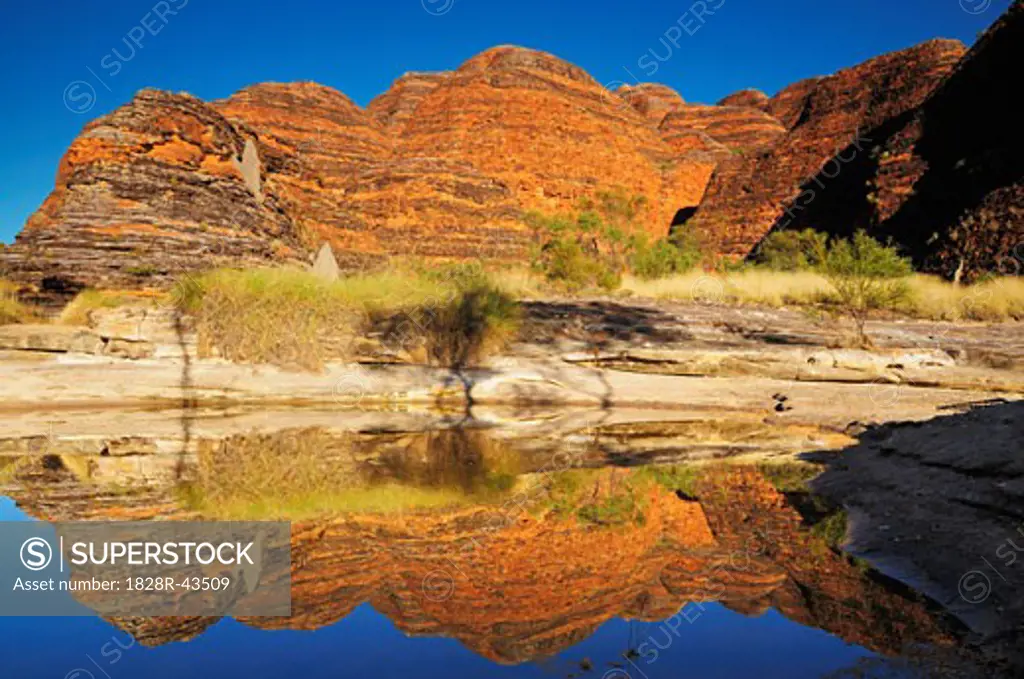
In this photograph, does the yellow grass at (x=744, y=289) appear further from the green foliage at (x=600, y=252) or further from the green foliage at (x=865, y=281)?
the green foliage at (x=600, y=252)

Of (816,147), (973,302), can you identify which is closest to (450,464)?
(973,302)

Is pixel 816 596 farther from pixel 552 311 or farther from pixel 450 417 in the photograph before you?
pixel 552 311

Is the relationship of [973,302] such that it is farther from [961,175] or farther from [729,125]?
[729,125]

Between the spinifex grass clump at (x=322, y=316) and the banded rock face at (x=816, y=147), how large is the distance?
25.8m

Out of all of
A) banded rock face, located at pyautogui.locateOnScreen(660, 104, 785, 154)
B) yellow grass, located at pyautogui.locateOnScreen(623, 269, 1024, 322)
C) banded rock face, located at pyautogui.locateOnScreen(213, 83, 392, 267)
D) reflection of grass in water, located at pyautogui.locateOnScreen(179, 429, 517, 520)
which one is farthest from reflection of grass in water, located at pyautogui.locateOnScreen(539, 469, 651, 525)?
banded rock face, located at pyautogui.locateOnScreen(660, 104, 785, 154)

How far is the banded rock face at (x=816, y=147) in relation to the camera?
98.2ft

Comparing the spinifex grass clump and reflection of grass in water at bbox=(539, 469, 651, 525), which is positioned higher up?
the spinifex grass clump

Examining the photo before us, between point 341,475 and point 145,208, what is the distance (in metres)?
8.22

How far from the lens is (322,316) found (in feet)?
29.7

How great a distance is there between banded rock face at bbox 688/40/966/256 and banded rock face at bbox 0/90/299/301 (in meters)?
27.0

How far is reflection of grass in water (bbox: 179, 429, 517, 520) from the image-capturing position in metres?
3.76

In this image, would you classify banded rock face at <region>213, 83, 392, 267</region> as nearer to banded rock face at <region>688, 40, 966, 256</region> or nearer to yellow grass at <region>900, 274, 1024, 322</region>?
yellow grass at <region>900, 274, 1024, 322</region>

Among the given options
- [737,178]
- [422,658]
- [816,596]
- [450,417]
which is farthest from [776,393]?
[737,178]

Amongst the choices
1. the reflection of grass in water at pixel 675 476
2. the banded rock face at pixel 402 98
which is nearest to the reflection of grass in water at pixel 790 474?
the reflection of grass in water at pixel 675 476
